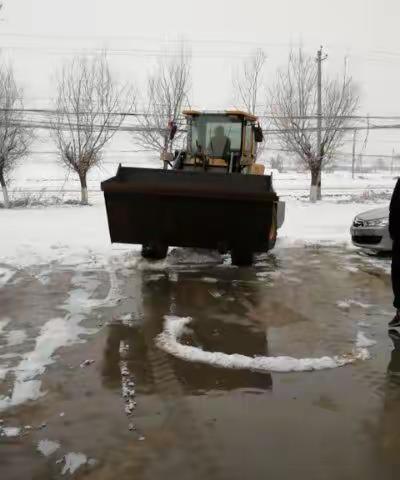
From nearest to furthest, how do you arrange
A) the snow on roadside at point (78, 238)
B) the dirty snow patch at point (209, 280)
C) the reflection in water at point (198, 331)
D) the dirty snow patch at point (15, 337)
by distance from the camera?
the reflection in water at point (198, 331) < the dirty snow patch at point (15, 337) < the dirty snow patch at point (209, 280) < the snow on roadside at point (78, 238)

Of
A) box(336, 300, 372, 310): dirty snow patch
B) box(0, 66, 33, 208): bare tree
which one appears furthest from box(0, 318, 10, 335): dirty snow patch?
box(0, 66, 33, 208): bare tree

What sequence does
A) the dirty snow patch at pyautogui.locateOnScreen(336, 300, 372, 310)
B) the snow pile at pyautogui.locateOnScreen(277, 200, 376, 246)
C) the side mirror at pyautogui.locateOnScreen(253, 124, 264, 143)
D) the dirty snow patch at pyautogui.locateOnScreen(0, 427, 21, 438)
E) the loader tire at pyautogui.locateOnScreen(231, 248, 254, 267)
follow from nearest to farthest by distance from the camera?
1. the dirty snow patch at pyautogui.locateOnScreen(0, 427, 21, 438)
2. the dirty snow patch at pyautogui.locateOnScreen(336, 300, 372, 310)
3. the loader tire at pyautogui.locateOnScreen(231, 248, 254, 267)
4. the side mirror at pyautogui.locateOnScreen(253, 124, 264, 143)
5. the snow pile at pyautogui.locateOnScreen(277, 200, 376, 246)

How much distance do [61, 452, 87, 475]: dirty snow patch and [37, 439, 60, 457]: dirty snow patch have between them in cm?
A: 11

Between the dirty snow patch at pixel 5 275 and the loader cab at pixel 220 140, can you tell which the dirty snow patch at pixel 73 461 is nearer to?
the dirty snow patch at pixel 5 275

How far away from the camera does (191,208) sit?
6918mm

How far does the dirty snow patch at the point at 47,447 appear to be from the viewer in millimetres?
2808

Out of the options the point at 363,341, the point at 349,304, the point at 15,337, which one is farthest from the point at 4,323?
the point at 349,304

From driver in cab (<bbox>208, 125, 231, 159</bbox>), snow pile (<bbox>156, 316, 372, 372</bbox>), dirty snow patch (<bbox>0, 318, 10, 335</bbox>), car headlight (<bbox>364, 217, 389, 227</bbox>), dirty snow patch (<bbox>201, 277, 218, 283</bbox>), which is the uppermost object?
driver in cab (<bbox>208, 125, 231, 159</bbox>)

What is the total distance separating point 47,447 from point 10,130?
18834 mm

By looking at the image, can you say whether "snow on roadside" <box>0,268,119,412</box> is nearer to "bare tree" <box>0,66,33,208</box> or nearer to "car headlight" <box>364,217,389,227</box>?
"car headlight" <box>364,217,389,227</box>

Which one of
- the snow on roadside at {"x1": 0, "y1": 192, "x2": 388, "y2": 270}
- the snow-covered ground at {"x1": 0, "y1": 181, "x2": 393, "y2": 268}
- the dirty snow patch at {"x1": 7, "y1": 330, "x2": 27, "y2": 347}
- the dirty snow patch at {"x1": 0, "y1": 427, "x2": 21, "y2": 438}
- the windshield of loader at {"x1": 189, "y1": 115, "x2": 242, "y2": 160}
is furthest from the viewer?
the windshield of loader at {"x1": 189, "y1": 115, "x2": 242, "y2": 160}

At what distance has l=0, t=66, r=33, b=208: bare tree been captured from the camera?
19438 mm

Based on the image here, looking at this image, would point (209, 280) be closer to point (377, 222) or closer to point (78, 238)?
point (377, 222)

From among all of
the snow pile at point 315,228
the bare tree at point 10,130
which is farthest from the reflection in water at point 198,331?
the bare tree at point 10,130
